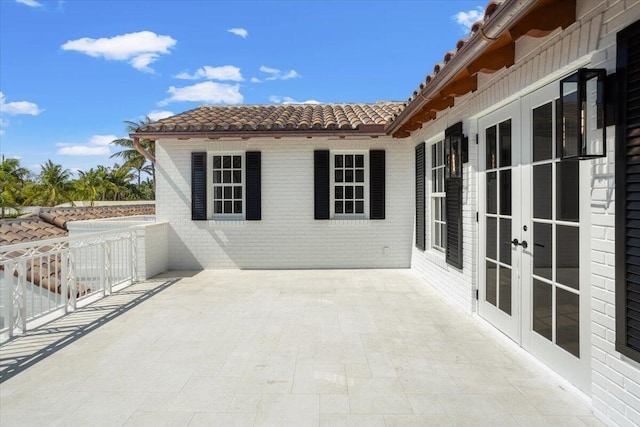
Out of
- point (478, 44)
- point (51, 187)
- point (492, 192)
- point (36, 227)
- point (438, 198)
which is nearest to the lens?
point (478, 44)

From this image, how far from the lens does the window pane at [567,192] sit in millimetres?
2451

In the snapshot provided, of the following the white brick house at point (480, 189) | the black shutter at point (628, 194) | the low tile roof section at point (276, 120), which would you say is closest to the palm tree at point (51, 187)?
the low tile roof section at point (276, 120)

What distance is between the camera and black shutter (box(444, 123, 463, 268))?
14.7ft

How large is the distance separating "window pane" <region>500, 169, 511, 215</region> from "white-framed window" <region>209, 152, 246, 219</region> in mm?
5209

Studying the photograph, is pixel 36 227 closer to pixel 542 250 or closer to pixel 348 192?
pixel 348 192

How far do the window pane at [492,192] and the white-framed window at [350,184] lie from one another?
3.55m

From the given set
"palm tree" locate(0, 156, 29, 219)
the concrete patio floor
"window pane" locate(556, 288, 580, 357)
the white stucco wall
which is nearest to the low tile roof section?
the concrete patio floor

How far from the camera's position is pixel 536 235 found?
2945 millimetres

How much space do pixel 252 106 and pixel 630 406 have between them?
30.5 feet

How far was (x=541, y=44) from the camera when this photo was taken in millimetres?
2768

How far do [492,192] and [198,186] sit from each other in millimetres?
5697

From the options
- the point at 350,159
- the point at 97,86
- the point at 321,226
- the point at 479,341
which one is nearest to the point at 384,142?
the point at 350,159

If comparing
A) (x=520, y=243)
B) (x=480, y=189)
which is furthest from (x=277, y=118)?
(x=520, y=243)

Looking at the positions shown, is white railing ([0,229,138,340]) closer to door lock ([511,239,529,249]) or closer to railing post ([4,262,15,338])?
railing post ([4,262,15,338])
